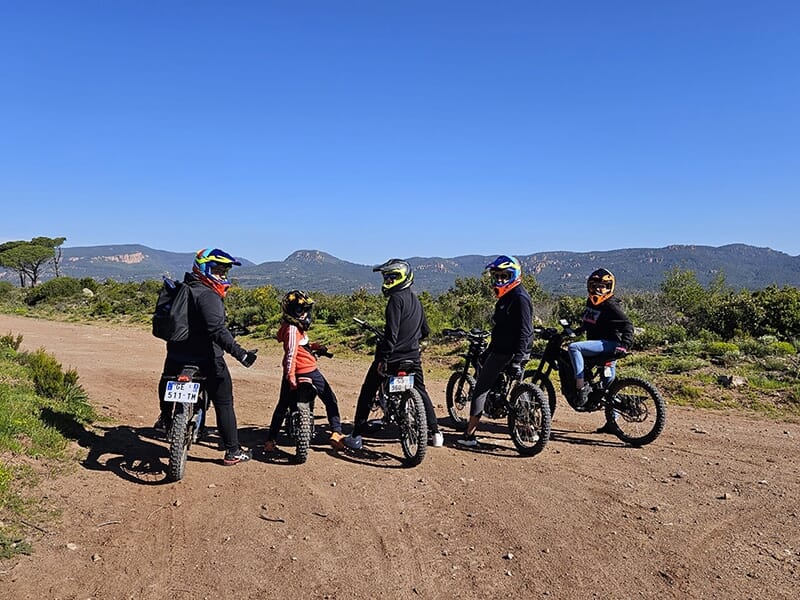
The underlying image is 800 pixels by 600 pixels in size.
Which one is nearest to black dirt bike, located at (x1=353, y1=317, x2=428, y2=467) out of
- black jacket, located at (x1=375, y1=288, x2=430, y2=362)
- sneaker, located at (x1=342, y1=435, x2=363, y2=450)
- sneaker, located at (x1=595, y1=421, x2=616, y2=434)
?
black jacket, located at (x1=375, y1=288, x2=430, y2=362)

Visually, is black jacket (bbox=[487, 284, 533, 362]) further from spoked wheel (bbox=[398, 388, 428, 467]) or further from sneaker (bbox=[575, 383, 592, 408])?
spoked wheel (bbox=[398, 388, 428, 467])

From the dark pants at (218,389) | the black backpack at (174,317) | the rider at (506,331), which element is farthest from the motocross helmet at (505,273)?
the black backpack at (174,317)

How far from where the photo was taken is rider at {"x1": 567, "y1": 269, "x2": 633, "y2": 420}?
6949 millimetres

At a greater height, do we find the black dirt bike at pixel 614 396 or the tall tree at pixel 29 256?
the tall tree at pixel 29 256

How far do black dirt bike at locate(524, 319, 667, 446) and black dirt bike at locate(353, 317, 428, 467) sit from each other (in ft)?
6.13

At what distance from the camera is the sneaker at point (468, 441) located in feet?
22.2

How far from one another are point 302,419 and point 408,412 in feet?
3.64

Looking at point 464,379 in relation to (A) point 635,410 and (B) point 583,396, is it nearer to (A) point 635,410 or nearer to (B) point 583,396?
(B) point 583,396

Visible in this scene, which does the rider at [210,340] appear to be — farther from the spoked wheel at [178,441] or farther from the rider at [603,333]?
the rider at [603,333]

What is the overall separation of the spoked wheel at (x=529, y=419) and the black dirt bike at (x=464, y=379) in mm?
988

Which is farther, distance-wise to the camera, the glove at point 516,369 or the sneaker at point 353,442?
the sneaker at point 353,442

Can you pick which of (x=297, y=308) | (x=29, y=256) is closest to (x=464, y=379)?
(x=297, y=308)

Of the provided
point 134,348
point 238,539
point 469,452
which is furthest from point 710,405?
point 134,348

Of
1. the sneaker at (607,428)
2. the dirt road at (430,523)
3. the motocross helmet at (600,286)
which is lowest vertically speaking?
the dirt road at (430,523)
